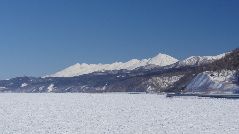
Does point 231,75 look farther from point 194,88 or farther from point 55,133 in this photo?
point 55,133

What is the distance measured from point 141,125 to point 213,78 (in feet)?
411

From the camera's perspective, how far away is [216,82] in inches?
6580

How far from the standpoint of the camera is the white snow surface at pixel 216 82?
510 feet

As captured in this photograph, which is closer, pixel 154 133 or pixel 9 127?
pixel 154 133

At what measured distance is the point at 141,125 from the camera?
50406mm

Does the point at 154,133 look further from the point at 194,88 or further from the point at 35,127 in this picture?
the point at 194,88

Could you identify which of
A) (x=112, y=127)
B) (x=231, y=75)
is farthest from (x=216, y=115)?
(x=231, y=75)

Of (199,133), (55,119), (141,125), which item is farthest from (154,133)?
(55,119)

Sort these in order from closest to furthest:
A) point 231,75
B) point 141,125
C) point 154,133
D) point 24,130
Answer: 1. point 154,133
2. point 24,130
3. point 141,125
4. point 231,75

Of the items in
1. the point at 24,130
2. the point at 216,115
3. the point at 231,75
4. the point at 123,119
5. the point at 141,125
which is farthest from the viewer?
the point at 231,75

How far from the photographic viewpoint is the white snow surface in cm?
15535

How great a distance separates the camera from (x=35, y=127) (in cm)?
4931

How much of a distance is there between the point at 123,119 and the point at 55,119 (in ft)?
23.9

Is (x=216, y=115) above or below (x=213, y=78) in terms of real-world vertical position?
below
